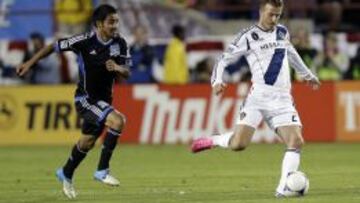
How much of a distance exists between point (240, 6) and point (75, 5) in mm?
3937

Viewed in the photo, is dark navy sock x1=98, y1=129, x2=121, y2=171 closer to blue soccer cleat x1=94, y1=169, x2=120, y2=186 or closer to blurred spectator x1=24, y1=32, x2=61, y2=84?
blue soccer cleat x1=94, y1=169, x2=120, y2=186

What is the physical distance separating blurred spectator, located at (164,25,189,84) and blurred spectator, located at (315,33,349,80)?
116 inches

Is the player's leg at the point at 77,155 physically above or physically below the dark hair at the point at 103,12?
below

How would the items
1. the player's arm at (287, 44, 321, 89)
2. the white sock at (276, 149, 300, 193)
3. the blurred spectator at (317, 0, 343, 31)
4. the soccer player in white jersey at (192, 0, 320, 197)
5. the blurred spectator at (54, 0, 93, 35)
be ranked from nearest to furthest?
1. the white sock at (276, 149, 300, 193)
2. the soccer player in white jersey at (192, 0, 320, 197)
3. the player's arm at (287, 44, 321, 89)
4. the blurred spectator at (317, 0, 343, 31)
5. the blurred spectator at (54, 0, 93, 35)

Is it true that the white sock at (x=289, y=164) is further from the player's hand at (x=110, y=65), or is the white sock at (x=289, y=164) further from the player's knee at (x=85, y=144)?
the player's knee at (x=85, y=144)

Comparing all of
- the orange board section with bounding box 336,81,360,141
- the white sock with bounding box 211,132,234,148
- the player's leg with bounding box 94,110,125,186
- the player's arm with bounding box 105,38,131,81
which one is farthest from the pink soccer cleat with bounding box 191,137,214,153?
the orange board section with bounding box 336,81,360,141

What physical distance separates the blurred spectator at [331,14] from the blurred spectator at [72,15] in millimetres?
5476

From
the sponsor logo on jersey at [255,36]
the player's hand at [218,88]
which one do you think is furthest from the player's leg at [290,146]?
the sponsor logo on jersey at [255,36]

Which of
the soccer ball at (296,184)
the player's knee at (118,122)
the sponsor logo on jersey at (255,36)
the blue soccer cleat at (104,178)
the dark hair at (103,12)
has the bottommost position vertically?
the blue soccer cleat at (104,178)

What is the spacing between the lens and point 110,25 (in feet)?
46.4

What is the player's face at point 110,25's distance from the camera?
1412cm

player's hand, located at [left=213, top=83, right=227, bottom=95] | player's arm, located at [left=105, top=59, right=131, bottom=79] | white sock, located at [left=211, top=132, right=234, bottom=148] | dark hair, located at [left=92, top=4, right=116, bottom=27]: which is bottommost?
white sock, located at [left=211, top=132, right=234, bottom=148]

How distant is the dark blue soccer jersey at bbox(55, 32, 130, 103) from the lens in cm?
1431

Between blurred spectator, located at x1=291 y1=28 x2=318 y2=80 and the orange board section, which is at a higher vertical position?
blurred spectator, located at x1=291 y1=28 x2=318 y2=80
